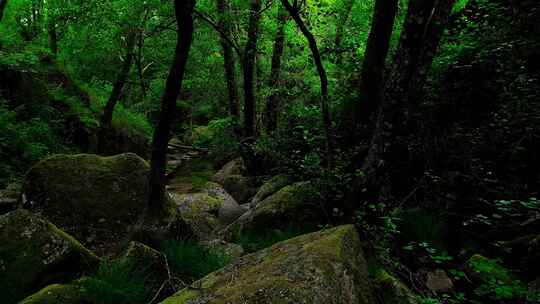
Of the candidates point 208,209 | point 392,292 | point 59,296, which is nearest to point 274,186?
point 208,209

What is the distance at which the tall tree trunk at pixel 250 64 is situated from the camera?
10.9 metres

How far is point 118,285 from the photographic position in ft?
11.9

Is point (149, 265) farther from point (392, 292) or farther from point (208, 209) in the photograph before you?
point (208, 209)

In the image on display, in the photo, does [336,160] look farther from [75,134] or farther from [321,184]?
[75,134]

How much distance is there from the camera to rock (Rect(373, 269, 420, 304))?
3.26 metres

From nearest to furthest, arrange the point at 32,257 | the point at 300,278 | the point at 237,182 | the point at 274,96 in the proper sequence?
the point at 300,278 → the point at 32,257 → the point at 237,182 → the point at 274,96

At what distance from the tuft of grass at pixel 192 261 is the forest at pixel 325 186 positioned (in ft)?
0.08

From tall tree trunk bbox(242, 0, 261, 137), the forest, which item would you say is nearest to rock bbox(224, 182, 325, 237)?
the forest

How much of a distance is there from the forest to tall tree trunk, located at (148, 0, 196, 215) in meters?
0.03

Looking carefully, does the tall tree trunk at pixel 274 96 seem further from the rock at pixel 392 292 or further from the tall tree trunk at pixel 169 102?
the rock at pixel 392 292

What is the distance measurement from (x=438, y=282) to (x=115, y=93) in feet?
→ 44.3

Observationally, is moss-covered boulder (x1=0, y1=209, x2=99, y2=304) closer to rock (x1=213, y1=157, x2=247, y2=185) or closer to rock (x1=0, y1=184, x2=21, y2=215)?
rock (x1=0, y1=184, x2=21, y2=215)

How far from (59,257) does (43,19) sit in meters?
16.8

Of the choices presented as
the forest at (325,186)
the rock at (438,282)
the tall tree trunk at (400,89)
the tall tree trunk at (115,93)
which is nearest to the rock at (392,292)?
the forest at (325,186)
